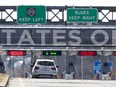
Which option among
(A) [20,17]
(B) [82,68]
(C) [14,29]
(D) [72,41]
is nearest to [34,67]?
(A) [20,17]

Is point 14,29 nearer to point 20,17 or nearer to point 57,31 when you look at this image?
point 57,31

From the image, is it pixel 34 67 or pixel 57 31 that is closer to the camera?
pixel 34 67

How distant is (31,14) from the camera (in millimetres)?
40625

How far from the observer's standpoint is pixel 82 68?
349 feet

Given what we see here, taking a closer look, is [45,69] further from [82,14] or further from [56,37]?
[56,37]

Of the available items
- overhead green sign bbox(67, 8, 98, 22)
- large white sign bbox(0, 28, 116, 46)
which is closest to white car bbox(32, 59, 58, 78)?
overhead green sign bbox(67, 8, 98, 22)

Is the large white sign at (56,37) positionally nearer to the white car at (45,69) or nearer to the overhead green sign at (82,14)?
the overhead green sign at (82,14)

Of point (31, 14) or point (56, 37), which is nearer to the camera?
point (31, 14)

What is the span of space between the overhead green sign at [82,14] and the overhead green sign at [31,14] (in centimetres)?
186

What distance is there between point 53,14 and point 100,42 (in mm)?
17172

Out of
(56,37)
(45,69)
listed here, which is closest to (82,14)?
(45,69)

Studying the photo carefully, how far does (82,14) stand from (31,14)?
142 inches

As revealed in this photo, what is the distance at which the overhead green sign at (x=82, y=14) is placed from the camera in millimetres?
40406

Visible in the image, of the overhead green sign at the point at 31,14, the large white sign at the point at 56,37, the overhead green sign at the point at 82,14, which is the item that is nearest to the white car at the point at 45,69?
the overhead green sign at the point at 31,14
